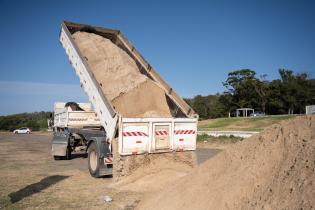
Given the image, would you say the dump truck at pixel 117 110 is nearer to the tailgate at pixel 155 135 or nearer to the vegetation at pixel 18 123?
the tailgate at pixel 155 135

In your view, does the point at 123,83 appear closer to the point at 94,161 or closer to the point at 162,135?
the point at 162,135

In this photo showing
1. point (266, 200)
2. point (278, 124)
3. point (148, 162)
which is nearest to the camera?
point (266, 200)

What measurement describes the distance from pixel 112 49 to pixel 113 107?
3375 millimetres

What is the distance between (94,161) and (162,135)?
226cm

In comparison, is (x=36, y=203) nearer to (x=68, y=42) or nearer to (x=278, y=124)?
(x=278, y=124)

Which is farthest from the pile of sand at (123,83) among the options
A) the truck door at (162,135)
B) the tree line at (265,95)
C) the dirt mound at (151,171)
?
the tree line at (265,95)

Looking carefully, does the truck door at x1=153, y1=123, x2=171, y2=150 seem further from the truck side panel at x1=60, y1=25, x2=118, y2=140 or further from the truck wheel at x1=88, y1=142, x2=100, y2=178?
the truck wheel at x1=88, y1=142, x2=100, y2=178

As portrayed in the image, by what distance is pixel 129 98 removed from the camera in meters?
9.82

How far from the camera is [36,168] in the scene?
12.1m

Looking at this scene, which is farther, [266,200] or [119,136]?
[119,136]

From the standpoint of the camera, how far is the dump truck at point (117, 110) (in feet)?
28.5

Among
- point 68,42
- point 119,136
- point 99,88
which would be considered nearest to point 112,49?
point 68,42

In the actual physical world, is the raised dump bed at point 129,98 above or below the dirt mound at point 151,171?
above

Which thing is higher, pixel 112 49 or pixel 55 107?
pixel 112 49
